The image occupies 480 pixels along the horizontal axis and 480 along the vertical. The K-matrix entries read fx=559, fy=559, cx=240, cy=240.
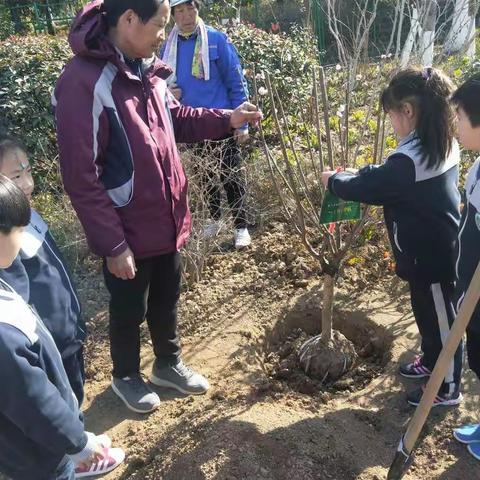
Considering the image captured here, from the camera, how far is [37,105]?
544cm

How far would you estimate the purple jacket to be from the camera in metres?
2.15

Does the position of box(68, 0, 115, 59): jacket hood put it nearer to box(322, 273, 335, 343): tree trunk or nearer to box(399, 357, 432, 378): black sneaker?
box(322, 273, 335, 343): tree trunk

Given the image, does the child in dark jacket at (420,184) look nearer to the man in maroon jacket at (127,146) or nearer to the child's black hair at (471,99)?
the child's black hair at (471,99)

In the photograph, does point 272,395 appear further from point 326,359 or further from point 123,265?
point 123,265

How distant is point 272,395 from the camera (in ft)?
9.24

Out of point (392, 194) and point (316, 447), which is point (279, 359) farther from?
point (392, 194)

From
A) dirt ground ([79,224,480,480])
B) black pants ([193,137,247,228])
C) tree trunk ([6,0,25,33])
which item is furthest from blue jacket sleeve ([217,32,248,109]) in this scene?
tree trunk ([6,0,25,33])

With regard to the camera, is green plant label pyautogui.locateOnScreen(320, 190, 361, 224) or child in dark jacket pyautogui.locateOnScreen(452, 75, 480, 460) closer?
child in dark jacket pyautogui.locateOnScreen(452, 75, 480, 460)

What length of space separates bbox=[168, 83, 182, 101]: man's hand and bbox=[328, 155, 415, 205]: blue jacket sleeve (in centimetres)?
211

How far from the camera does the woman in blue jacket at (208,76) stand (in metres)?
3.91

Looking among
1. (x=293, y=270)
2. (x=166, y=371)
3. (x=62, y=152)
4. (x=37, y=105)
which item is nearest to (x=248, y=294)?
(x=293, y=270)

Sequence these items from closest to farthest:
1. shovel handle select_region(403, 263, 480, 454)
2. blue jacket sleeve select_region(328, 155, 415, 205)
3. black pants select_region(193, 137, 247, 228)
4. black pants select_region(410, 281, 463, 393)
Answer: shovel handle select_region(403, 263, 480, 454) → blue jacket sleeve select_region(328, 155, 415, 205) → black pants select_region(410, 281, 463, 393) → black pants select_region(193, 137, 247, 228)

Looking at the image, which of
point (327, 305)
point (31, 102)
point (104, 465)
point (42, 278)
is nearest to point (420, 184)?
point (327, 305)

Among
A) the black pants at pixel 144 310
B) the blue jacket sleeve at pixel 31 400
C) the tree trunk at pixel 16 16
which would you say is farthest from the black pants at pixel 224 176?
the tree trunk at pixel 16 16
